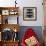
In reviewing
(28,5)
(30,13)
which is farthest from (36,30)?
(28,5)

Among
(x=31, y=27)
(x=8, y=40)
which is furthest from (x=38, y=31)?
(x=8, y=40)

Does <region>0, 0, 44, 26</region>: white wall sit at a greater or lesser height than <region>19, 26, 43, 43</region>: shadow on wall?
greater

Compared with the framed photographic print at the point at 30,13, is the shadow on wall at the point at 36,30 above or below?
below

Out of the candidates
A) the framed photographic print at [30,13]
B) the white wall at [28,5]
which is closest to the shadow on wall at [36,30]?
the white wall at [28,5]

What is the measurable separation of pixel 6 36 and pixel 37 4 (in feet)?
5.40

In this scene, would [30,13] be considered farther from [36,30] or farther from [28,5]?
[36,30]

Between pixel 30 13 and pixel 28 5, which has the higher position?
pixel 28 5

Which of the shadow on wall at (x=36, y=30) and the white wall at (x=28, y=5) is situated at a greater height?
the white wall at (x=28, y=5)

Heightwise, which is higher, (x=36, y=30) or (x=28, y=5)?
(x=28, y=5)

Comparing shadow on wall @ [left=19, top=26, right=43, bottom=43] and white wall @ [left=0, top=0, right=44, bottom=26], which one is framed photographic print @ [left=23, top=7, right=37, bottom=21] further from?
shadow on wall @ [left=19, top=26, right=43, bottom=43]

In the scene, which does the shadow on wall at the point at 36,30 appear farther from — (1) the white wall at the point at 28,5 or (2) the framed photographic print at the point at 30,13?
(2) the framed photographic print at the point at 30,13

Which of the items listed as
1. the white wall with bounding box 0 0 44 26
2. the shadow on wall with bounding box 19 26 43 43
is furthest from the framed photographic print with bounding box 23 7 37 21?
the shadow on wall with bounding box 19 26 43 43

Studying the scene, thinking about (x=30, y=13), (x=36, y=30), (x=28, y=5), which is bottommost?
(x=36, y=30)

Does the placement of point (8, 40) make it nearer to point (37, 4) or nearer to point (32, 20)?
point (32, 20)
